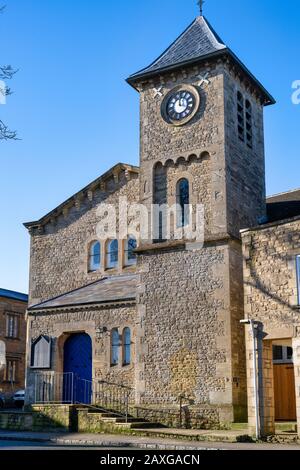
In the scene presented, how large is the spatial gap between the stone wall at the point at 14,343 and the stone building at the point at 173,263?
11.1 m

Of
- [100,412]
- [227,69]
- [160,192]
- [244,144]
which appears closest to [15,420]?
[100,412]

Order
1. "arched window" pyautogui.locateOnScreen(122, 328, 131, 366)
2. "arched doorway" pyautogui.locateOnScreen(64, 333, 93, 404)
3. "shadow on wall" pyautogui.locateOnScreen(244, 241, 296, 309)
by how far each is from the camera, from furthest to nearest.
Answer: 1. "arched doorway" pyautogui.locateOnScreen(64, 333, 93, 404)
2. "arched window" pyautogui.locateOnScreen(122, 328, 131, 366)
3. "shadow on wall" pyautogui.locateOnScreen(244, 241, 296, 309)

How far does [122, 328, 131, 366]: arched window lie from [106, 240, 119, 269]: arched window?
3573 mm

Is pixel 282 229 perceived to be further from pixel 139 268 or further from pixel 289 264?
pixel 139 268

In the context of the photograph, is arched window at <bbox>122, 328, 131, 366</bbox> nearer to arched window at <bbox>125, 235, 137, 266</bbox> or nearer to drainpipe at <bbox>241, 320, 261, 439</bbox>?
arched window at <bbox>125, 235, 137, 266</bbox>

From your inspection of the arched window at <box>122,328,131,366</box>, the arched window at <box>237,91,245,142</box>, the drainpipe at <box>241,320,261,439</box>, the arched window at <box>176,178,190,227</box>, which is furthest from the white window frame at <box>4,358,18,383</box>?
the drainpipe at <box>241,320,261,439</box>

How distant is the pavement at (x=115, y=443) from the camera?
1584 cm

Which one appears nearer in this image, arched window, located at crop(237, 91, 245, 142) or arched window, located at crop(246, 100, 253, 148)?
arched window, located at crop(237, 91, 245, 142)

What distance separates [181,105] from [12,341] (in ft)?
65.6

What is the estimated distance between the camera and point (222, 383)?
67.2ft

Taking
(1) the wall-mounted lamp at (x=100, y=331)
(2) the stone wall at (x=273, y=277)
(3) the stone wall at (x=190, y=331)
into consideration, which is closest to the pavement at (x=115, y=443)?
(3) the stone wall at (x=190, y=331)

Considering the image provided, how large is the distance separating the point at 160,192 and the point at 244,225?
3252 millimetres

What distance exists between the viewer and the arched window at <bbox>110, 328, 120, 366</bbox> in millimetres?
23359

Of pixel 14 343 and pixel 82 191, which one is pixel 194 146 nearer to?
pixel 82 191
